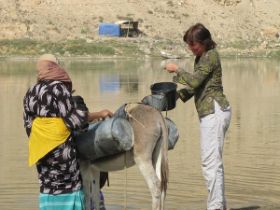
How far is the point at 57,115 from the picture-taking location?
6.54 meters

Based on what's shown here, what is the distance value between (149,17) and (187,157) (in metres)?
57.6

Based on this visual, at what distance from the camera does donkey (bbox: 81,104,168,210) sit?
7371 mm

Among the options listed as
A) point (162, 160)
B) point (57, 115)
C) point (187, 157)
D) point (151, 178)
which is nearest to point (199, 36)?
point (162, 160)

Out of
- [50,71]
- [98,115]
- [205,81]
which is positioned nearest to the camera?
[50,71]

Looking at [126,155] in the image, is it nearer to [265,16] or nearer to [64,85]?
Result: [64,85]

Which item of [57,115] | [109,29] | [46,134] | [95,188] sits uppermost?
[57,115]

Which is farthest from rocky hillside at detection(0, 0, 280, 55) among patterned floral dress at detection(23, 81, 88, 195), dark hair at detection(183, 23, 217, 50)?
patterned floral dress at detection(23, 81, 88, 195)

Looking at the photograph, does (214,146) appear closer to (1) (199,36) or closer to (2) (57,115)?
(1) (199,36)

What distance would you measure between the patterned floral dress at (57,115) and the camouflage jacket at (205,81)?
63.8 inches

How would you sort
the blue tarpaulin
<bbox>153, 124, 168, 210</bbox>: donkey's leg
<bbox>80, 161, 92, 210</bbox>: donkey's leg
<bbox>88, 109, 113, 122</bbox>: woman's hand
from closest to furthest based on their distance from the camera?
1. <bbox>88, 109, 113, 122</bbox>: woman's hand
2. <bbox>80, 161, 92, 210</bbox>: donkey's leg
3. <bbox>153, 124, 168, 210</bbox>: donkey's leg
4. the blue tarpaulin

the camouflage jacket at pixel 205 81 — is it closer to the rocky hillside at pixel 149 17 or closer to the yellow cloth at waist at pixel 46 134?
the yellow cloth at waist at pixel 46 134

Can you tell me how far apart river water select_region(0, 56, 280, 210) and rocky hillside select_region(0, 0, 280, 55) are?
32.1m

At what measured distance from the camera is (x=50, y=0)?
69.2 m

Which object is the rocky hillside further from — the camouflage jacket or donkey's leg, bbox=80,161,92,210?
donkey's leg, bbox=80,161,92,210
